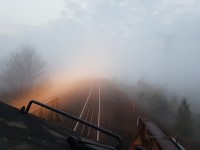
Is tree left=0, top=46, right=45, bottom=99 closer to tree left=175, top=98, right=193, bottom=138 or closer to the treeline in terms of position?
the treeline

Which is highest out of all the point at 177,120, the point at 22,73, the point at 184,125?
the point at 22,73

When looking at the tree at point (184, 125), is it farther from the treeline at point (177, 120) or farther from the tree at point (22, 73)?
the tree at point (22, 73)

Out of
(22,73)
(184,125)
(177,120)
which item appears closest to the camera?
(184,125)

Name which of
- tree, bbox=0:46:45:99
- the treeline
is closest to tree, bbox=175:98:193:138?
the treeline

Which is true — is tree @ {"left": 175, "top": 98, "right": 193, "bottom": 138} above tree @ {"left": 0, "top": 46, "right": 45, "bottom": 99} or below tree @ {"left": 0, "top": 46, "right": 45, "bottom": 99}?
below

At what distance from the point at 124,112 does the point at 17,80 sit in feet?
93.8

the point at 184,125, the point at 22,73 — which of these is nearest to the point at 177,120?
the point at 184,125

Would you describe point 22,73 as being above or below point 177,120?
above

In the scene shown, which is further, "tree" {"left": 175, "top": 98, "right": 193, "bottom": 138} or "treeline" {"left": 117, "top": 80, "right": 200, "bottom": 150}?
"tree" {"left": 175, "top": 98, "right": 193, "bottom": 138}

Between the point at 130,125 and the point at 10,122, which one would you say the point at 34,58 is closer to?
the point at 130,125

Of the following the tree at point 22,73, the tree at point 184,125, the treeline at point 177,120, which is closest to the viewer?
the treeline at point 177,120

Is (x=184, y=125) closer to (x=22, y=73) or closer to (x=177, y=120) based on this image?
(x=177, y=120)

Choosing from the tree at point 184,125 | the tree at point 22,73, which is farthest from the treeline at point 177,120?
the tree at point 22,73

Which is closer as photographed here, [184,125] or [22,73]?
[184,125]
